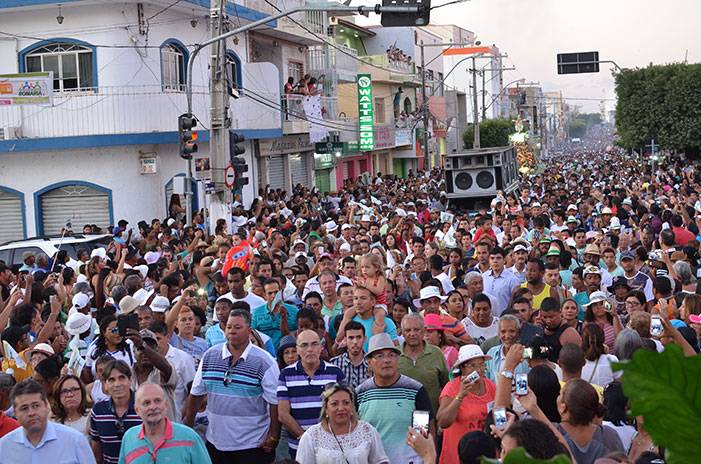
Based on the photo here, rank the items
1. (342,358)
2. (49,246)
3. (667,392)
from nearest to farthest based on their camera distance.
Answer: (667,392) < (342,358) < (49,246)

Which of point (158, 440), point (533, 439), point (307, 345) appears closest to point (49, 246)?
point (307, 345)

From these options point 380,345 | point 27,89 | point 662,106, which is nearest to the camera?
point 380,345

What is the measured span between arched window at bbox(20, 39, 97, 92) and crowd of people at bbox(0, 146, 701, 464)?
14035 mm

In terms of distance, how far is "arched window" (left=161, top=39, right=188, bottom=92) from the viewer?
28531 mm

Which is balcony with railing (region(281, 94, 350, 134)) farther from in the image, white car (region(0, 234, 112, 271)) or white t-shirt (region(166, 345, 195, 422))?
white t-shirt (region(166, 345, 195, 422))

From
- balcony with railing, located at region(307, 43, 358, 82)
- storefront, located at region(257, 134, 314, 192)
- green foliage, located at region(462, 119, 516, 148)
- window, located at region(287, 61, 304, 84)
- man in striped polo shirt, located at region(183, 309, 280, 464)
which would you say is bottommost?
man in striped polo shirt, located at region(183, 309, 280, 464)

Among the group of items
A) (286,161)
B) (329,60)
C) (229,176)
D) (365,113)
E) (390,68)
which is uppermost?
(390,68)

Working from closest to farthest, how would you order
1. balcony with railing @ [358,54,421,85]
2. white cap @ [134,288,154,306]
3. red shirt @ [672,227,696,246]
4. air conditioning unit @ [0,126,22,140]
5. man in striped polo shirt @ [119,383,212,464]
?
man in striped polo shirt @ [119,383,212,464]
white cap @ [134,288,154,306]
red shirt @ [672,227,696,246]
air conditioning unit @ [0,126,22,140]
balcony with railing @ [358,54,421,85]

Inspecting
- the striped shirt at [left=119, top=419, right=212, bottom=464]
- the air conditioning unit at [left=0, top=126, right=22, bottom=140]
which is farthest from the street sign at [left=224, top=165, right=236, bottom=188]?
the striped shirt at [left=119, top=419, right=212, bottom=464]

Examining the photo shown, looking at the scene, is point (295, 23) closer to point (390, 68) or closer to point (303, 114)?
point (303, 114)

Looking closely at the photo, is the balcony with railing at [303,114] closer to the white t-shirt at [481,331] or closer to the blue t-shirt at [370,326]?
the white t-shirt at [481,331]

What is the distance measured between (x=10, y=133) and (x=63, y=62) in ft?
8.00

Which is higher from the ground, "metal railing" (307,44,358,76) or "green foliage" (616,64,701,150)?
"metal railing" (307,44,358,76)

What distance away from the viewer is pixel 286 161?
1507 inches
